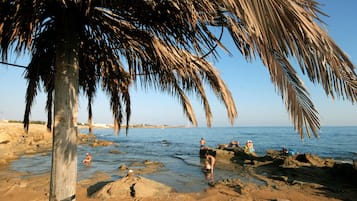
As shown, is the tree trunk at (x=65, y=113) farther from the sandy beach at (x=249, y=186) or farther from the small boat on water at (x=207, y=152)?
the small boat on water at (x=207, y=152)

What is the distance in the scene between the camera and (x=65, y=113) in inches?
108

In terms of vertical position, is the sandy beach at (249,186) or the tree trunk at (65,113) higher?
the tree trunk at (65,113)

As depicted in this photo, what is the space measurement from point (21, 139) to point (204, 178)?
2755 cm

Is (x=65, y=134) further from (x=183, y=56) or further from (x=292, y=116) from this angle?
(x=292, y=116)

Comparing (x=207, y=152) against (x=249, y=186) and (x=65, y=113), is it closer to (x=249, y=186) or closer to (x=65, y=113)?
(x=249, y=186)

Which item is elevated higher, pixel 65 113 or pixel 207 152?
pixel 65 113

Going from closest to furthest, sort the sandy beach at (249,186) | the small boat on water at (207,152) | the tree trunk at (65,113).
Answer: the tree trunk at (65,113)
the sandy beach at (249,186)
the small boat on water at (207,152)

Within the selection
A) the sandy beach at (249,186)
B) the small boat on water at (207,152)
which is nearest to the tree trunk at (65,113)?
the sandy beach at (249,186)

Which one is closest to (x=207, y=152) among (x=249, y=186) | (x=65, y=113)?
(x=249, y=186)

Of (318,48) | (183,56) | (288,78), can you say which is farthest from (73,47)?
(318,48)

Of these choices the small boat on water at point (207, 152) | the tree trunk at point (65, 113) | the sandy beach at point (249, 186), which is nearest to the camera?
the tree trunk at point (65, 113)

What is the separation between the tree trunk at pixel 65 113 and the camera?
2.68 meters

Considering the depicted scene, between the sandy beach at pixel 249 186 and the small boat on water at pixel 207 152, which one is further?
the small boat on water at pixel 207 152

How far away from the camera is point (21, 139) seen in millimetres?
32656
